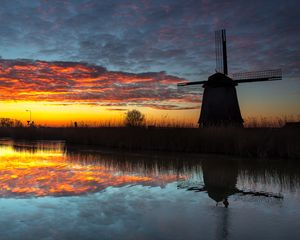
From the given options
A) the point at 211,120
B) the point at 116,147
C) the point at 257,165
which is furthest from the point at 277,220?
the point at 211,120

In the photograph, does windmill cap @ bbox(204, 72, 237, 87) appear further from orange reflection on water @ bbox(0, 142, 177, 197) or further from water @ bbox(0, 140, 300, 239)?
orange reflection on water @ bbox(0, 142, 177, 197)

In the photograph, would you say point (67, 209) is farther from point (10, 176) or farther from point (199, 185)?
point (10, 176)

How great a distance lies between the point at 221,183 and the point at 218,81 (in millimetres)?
13040

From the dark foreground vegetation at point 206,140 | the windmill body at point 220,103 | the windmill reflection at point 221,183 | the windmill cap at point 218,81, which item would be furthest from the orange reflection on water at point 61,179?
the windmill cap at point 218,81

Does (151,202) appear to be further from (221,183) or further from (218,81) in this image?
(218,81)

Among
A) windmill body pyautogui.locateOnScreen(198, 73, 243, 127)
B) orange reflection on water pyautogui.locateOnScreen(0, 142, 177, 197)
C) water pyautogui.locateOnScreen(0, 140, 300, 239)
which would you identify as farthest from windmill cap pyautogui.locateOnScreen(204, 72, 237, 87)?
orange reflection on water pyautogui.locateOnScreen(0, 142, 177, 197)

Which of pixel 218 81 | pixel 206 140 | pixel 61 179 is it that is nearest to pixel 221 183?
pixel 61 179

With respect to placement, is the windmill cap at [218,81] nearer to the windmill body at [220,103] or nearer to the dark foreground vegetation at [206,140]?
the windmill body at [220,103]

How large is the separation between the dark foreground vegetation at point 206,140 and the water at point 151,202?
225cm

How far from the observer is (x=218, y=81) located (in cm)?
1961

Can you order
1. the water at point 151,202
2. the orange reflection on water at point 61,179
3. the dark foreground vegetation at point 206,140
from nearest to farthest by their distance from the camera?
the water at point 151,202, the orange reflection on water at point 61,179, the dark foreground vegetation at point 206,140

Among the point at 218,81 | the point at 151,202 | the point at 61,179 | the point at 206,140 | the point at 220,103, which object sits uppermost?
the point at 218,81

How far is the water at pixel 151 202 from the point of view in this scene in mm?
4133

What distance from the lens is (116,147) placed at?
56.8 ft
